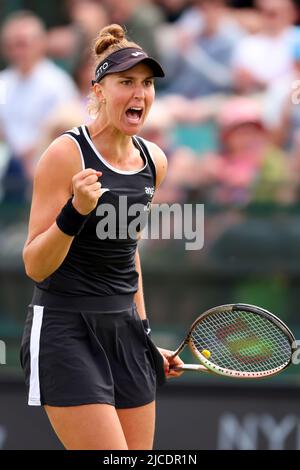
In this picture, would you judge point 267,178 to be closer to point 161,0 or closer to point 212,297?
point 212,297

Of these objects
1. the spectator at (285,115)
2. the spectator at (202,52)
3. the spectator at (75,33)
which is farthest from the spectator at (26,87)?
the spectator at (285,115)

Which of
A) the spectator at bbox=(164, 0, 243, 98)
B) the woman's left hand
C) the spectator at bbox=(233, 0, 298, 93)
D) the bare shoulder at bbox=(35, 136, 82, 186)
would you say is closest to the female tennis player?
the bare shoulder at bbox=(35, 136, 82, 186)

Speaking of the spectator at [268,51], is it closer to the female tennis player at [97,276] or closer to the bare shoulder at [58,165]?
the female tennis player at [97,276]

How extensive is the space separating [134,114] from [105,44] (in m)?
0.35

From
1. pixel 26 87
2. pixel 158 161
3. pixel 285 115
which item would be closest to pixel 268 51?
pixel 285 115

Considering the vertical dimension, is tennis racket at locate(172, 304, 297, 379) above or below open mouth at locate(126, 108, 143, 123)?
below

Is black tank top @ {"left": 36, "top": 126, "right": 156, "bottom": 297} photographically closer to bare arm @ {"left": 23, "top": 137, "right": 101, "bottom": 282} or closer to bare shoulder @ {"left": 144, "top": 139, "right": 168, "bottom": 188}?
bare arm @ {"left": 23, "top": 137, "right": 101, "bottom": 282}

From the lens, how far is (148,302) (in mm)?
7426

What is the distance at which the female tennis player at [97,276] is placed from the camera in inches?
162

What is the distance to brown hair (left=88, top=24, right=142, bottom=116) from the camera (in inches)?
172

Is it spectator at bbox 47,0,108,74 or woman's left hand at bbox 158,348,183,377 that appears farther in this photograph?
spectator at bbox 47,0,108,74

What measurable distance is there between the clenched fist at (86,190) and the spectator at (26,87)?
423 centimetres

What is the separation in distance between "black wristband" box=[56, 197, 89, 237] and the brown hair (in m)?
0.58
